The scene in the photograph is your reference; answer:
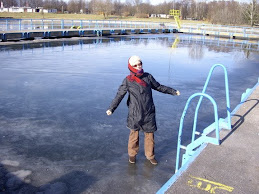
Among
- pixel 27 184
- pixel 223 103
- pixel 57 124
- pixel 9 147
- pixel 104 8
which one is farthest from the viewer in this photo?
pixel 104 8

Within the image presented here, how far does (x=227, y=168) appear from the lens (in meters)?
3.39

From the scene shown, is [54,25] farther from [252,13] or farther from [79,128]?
[252,13]

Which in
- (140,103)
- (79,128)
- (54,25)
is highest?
(54,25)

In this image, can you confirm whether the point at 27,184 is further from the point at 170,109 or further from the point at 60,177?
the point at 170,109

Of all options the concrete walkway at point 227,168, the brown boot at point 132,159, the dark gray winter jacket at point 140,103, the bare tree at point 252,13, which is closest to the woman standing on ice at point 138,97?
the dark gray winter jacket at point 140,103

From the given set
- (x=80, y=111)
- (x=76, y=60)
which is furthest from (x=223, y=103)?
(x=76, y=60)

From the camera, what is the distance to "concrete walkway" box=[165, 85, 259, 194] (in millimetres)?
3006

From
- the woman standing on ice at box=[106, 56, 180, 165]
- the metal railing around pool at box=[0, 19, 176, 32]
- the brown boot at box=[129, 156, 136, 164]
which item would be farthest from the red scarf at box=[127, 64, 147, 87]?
the metal railing around pool at box=[0, 19, 176, 32]

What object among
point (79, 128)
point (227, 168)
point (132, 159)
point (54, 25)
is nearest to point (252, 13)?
point (54, 25)

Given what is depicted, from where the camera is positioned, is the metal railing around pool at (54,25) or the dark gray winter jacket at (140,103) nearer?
the dark gray winter jacket at (140,103)

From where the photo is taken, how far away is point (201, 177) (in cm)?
319

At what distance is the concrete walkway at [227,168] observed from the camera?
9.86 ft

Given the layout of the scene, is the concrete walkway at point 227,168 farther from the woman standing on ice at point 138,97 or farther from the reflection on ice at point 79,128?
the woman standing on ice at point 138,97

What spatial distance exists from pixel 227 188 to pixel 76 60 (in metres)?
12.1
